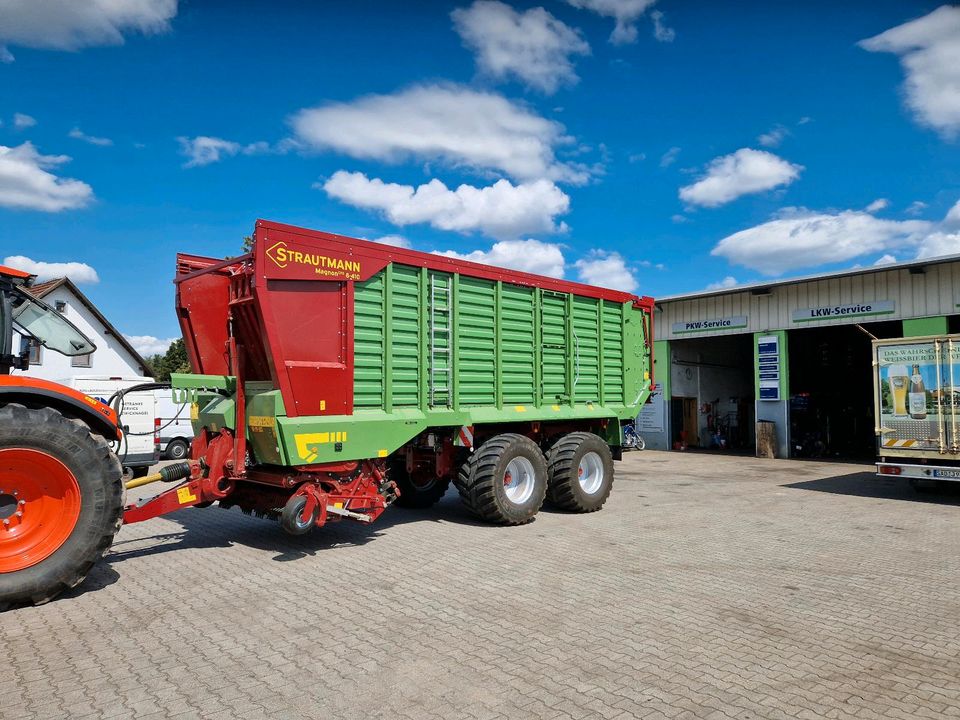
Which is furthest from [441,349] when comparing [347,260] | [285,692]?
[285,692]

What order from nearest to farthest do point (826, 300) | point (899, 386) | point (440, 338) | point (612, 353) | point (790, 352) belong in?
point (440, 338)
point (612, 353)
point (899, 386)
point (826, 300)
point (790, 352)

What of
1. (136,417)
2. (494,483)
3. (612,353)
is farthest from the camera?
(136,417)

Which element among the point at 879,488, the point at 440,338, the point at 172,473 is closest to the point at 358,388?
the point at 440,338

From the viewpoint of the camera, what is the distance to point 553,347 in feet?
31.1

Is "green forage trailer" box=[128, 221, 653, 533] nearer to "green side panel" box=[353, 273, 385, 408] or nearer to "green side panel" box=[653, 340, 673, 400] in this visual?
"green side panel" box=[353, 273, 385, 408]

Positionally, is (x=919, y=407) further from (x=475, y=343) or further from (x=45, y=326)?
(x=45, y=326)

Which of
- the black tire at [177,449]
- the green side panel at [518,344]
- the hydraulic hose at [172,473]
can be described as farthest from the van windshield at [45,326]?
the black tire at [177,449]

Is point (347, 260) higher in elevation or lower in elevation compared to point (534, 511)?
higher

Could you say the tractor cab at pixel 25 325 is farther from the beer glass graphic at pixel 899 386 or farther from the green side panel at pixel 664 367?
the green side panel at pixel 664 367

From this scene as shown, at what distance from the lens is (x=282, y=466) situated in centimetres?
709

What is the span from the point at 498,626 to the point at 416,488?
4903mm

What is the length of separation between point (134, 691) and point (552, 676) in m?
2.44

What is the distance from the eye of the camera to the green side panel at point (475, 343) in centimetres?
829

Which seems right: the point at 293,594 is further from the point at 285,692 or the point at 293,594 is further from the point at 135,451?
the point at 135,451
